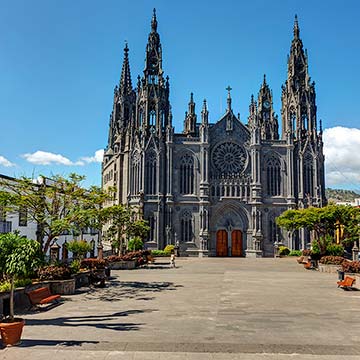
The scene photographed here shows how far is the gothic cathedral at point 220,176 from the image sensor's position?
56.9 meters

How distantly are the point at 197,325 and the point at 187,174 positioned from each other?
44.8m

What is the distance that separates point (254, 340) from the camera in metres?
12.1

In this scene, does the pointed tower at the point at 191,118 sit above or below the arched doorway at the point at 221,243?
above

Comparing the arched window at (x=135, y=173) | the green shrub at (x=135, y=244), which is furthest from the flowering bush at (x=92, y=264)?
the arched window at (x=135, y=173)

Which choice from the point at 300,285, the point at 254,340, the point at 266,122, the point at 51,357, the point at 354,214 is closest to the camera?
the point at 51,357

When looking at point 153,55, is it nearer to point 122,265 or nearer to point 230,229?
point 230,229

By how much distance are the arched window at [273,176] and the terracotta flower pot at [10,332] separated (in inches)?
1981

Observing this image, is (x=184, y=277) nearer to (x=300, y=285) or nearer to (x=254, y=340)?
(x=300, y=285)

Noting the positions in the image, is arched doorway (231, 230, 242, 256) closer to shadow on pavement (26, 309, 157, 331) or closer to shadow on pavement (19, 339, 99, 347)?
shadow on pavement (26, 309, 157, 331)

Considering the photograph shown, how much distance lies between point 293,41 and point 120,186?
35.1 m

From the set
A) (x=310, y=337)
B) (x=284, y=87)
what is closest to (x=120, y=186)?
(x=284, y=87)

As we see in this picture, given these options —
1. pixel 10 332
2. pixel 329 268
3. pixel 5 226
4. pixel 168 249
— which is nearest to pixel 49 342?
pixel 10 332

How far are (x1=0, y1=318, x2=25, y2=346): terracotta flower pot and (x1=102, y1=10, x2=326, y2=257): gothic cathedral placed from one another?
4397cm

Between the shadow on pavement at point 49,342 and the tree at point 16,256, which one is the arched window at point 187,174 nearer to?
the tree at point 16,256
